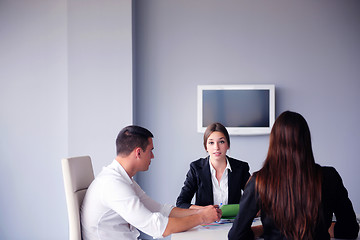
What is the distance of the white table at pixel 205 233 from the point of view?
1814 millimetres

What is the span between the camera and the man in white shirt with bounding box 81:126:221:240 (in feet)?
5.93

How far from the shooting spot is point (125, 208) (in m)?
1.80

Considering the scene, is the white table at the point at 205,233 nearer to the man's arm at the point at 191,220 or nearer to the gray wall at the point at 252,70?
the man's arm at the point at 191,220

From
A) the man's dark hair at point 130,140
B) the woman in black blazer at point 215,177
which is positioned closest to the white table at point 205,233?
the man's dark hair at point 130,140

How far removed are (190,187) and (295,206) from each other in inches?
55.7

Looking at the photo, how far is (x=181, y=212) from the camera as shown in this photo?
2.23 metres

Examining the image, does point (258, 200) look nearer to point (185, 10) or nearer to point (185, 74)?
point (185, 74)

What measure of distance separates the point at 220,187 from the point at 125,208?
1.18 m

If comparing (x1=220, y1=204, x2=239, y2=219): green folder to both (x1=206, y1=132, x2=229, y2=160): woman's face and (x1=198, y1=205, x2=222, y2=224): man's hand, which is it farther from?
(x1=206, y1=132, x2=229, y2=160): woman's face

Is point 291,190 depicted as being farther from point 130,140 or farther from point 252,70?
point 252,70

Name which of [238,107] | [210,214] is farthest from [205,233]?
[238,107]

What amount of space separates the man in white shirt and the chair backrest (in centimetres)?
5

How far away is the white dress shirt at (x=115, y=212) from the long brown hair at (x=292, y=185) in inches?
23.9

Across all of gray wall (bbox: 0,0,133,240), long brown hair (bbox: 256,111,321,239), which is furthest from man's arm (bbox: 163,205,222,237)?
gray wall (bbox: 0,0,133,240)
